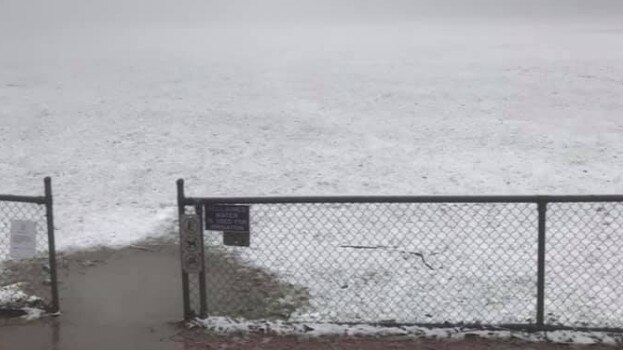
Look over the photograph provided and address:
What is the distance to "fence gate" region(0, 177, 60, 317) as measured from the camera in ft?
22.2

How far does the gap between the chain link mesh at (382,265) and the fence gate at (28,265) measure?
4.84 feet

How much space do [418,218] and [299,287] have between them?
2.57m

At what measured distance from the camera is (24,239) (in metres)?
6.78

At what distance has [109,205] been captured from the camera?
36.0 ft

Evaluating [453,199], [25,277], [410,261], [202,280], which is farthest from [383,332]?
[25,277]

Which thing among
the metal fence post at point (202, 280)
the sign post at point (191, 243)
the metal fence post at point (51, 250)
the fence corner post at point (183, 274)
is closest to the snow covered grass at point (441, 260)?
the metal fence post at point (202, 280)

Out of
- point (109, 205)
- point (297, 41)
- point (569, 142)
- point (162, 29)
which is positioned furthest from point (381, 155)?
point (162, 29)

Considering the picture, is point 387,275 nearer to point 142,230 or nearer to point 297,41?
point 142,230

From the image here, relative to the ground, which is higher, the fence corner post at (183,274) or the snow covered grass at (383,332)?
the fence corner post at (183,274)

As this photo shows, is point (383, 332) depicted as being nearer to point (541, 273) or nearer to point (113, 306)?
point (541, 273)

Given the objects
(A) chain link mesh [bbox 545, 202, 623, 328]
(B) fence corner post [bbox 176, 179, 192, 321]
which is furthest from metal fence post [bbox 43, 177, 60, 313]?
(A) chain link mesh [bbox 545, 202, 623, 328]

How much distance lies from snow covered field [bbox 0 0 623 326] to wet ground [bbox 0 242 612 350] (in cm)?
95

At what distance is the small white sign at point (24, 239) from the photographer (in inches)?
266

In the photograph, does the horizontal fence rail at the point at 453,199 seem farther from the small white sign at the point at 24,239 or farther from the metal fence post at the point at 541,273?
the small white sign at the point at 24,239
